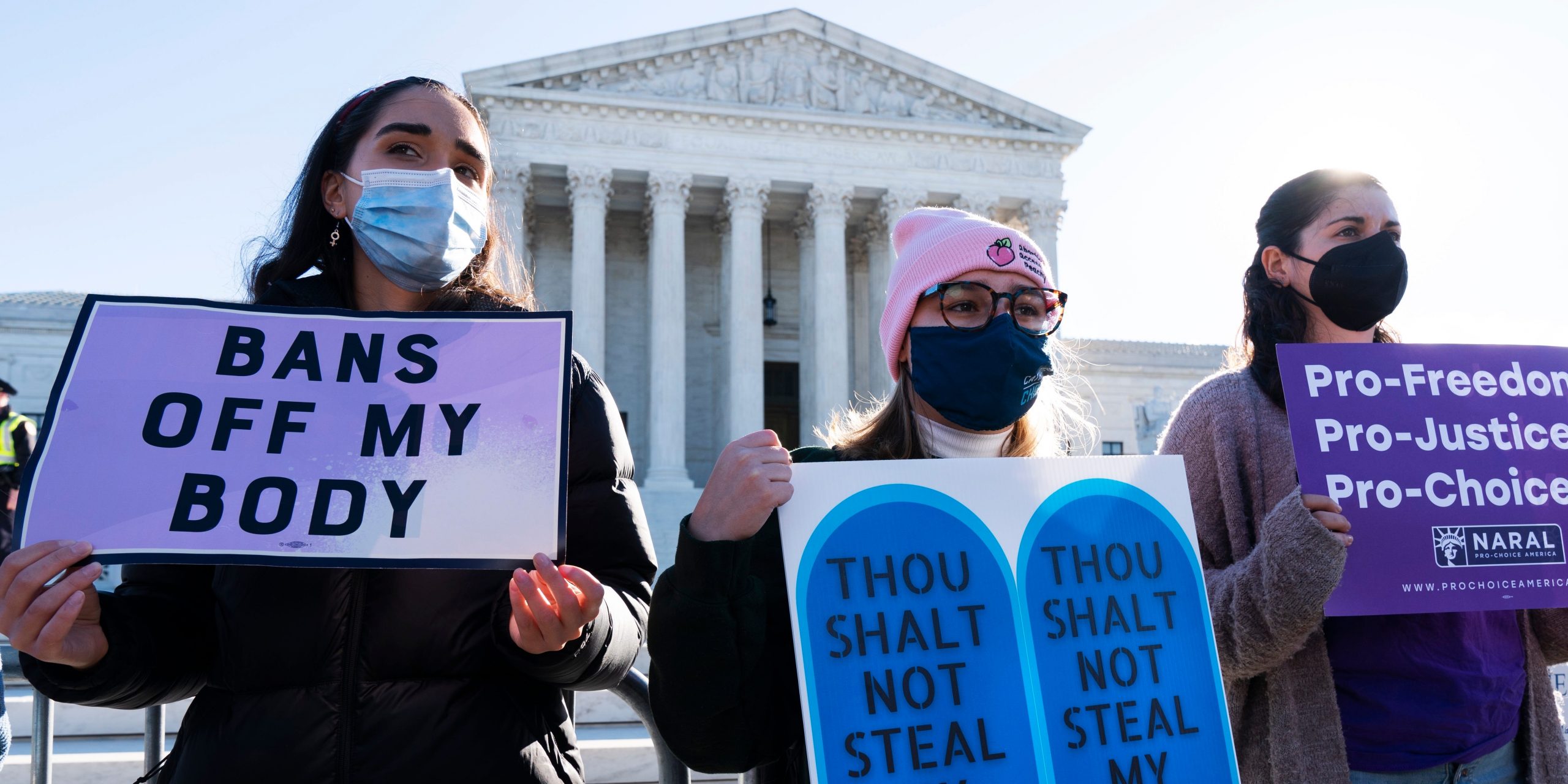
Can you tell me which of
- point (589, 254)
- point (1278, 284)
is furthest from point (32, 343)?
point (1278, 284)

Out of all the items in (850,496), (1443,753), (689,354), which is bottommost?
(1443,753)

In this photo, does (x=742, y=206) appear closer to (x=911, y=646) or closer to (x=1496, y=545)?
(x=1496, y=545)

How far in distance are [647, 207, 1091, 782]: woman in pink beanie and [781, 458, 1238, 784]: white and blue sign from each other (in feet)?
0.47

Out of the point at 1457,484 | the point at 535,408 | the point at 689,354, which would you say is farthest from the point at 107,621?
the point at 689,354

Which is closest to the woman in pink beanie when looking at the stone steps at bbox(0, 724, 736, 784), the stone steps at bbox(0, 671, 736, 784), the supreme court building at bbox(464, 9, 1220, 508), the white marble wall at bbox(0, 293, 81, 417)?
the stone steps at bbox(0, 671, 736, 784)

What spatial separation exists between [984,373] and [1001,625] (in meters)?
0.72

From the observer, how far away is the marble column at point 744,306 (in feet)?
101

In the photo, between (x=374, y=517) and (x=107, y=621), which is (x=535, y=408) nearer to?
(x=374, y=517)

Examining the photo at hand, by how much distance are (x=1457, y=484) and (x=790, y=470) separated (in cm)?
206

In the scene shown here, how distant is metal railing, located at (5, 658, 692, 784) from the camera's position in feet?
9.16

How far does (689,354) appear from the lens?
35.3 metres

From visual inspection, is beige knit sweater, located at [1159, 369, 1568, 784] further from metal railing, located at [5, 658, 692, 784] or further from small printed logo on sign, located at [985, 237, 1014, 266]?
metal railing, located at [5, 658, 692, 784]

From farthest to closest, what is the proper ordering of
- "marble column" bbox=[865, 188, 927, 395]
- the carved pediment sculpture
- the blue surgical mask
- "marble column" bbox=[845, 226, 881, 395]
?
"marble column" bbox=[845, 226, 881, 395] → "marble column" bbox=[865, 188, 927, 395] → the carved pediment sculpture → the blue surgical mask

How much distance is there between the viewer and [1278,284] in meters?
3.24
